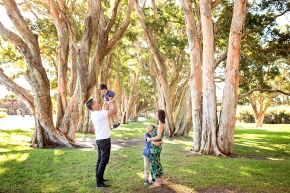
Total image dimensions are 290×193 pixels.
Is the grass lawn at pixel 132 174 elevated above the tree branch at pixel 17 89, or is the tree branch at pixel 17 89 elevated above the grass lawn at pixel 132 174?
the tree branch at pixel 17 89

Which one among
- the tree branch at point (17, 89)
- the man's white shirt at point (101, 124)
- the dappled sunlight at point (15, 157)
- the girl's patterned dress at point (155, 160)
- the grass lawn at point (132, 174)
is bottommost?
the grass lawn at point (132, 174)

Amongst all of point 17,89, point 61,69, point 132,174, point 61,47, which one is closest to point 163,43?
point 61,47

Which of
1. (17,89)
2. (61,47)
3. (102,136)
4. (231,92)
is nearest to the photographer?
(102,136)

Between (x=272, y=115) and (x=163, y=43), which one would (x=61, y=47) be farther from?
(x=272, y=115)

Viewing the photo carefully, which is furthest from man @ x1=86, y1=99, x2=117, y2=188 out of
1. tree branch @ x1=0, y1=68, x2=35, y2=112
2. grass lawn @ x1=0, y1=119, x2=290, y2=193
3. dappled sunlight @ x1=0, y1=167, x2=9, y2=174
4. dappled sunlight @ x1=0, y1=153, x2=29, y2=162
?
tree branch @ x1=0, y1=68, x2=35, y2=112

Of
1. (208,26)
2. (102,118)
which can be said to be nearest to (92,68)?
(208,26)

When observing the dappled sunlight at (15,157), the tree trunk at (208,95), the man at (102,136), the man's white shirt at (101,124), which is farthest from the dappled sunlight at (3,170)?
the tree trunk at (208,95)

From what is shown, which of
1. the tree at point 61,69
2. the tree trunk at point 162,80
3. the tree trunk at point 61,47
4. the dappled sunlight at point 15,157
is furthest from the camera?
the tree trunk at point 162,80

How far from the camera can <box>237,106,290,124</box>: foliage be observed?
40125mm

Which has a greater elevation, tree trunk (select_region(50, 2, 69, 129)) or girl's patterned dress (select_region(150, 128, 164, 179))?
tree trunk (select_region(50, 2, 69, 129))

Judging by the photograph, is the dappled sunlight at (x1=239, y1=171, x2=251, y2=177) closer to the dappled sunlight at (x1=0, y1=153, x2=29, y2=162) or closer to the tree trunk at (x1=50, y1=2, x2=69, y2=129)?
the dappled sunlight at (x1=0, y1=153, x2=29, y2=162)

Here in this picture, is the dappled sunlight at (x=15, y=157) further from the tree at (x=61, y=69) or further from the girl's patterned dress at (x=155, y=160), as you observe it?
the girl's patterned dress at (x=155, y=160)

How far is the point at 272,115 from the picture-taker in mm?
41906

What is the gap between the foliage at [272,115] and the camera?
4012 cm
